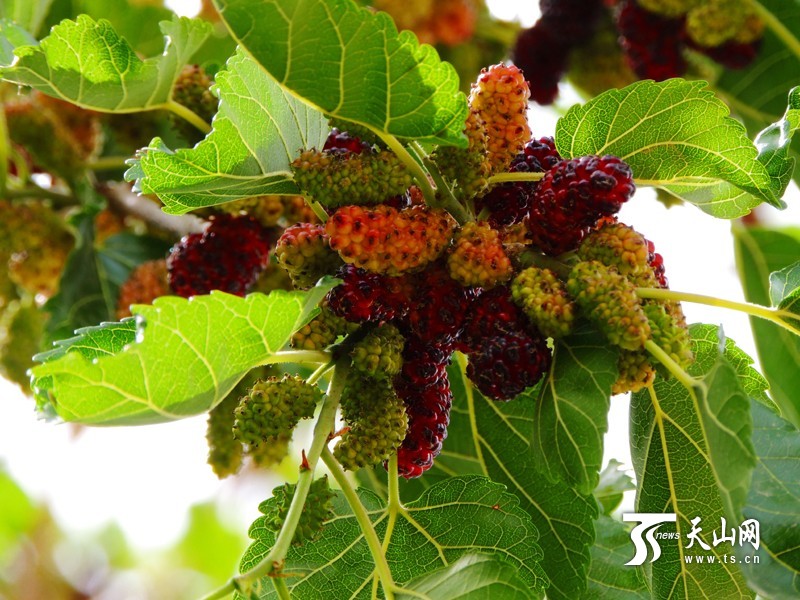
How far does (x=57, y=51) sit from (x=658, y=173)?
508mm

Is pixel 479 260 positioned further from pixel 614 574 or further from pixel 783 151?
pixel 614 574

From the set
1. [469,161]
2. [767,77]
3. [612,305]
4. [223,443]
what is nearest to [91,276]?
[223,443]

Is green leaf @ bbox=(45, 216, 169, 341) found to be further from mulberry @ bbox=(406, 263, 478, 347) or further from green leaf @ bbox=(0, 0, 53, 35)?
mulberry @ bbox=(406, 263, 478, 347)

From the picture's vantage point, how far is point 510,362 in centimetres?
68

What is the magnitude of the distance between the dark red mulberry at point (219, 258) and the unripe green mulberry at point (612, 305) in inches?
16.6

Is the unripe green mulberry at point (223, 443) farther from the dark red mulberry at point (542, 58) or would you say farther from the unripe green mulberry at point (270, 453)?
the dark red mulberry at point (542, 58)

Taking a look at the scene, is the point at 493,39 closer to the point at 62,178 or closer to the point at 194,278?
the point at 62,178

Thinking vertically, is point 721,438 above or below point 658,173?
below

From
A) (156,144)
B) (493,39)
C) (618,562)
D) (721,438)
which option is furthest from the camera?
(493,39)

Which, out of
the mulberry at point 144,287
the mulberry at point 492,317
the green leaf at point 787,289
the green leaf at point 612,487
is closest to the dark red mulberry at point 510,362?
the mulberry at point 492,317

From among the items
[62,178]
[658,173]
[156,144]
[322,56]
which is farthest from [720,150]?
[62,178]

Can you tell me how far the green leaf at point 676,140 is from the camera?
2.53ft

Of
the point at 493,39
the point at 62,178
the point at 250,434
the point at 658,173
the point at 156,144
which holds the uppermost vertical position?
the point at 493,39

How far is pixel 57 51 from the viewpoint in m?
0.78
